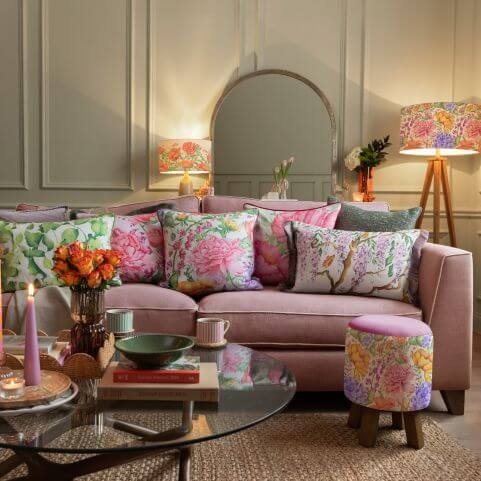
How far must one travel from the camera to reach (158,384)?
4.49ft

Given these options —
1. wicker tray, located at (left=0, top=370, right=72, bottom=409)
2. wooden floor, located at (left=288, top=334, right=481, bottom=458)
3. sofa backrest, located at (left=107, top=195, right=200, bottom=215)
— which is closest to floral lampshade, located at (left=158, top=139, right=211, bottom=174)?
sofa backrest, located at (left=107, top=195, right=200, bottom=215)

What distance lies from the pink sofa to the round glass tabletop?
88cm

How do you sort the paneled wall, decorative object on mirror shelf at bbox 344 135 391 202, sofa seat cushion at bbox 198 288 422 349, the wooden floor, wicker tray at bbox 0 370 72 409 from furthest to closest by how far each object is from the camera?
the paneled wall → decorative object on mirror shelf at bbox 344 135 391 202 → sofa seat cushion at bbox 198 288 422 349 → the wooden floor → wicker tray at bbox 0 370 72 409

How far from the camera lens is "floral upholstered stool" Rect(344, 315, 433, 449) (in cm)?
201

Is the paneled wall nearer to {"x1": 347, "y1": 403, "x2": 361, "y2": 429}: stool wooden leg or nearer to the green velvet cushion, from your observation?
the green velvet cushion

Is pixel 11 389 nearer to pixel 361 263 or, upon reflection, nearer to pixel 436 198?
pixel 361 263

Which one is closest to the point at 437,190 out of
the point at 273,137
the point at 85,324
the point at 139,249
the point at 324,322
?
the point at 273,137

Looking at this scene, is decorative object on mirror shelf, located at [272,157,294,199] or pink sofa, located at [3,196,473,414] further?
decorative object on mirror shelf, located at [272,157,294,199]

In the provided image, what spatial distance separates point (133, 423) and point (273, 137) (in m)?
3.55

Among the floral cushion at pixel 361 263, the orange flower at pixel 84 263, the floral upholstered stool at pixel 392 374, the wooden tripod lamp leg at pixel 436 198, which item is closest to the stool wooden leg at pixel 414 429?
the floral upholstered stool at pixel 392 374

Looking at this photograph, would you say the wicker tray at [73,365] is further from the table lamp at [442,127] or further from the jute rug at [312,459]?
the table lamp at [442,127]

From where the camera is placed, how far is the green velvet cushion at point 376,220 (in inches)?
109

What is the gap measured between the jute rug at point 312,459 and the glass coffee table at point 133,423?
0.33 meters

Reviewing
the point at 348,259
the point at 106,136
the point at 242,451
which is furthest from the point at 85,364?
the point at 106,136
